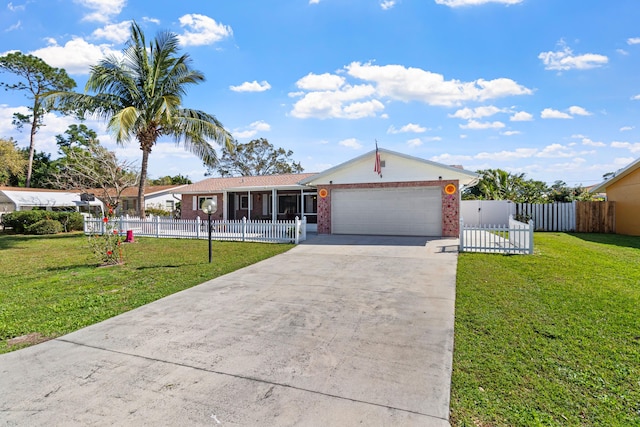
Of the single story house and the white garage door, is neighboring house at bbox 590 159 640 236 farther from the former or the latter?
the white garage door

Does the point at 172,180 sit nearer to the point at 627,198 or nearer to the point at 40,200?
the point at 40,200

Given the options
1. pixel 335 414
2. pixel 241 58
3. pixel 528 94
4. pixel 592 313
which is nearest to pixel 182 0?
pixel 241 58

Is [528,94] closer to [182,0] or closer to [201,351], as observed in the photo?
[182,0]

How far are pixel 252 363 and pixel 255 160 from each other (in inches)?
1577

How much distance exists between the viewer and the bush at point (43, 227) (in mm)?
19719

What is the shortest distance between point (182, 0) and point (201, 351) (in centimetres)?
1019

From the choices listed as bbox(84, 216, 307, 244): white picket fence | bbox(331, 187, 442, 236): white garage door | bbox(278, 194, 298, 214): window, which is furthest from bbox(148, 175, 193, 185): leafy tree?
bbox(331, 187, 442, 236): white garage door

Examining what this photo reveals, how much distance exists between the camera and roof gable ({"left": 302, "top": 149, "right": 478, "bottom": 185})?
14.3 m

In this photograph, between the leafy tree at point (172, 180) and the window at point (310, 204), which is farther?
the leafy tree at point (172, 180)

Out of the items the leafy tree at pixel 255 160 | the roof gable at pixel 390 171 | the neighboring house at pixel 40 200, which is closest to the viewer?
the roof gable at pixel 390 171

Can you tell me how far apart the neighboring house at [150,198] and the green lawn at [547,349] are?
28554mm

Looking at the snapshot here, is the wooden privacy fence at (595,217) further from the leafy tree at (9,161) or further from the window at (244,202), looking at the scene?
the leafy tree at (9,161)

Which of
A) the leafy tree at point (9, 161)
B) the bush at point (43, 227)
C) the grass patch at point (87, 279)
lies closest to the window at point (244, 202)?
the grass patch at point (87, 279)

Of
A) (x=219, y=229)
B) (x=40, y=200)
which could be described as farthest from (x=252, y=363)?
(x=40, y=200)
